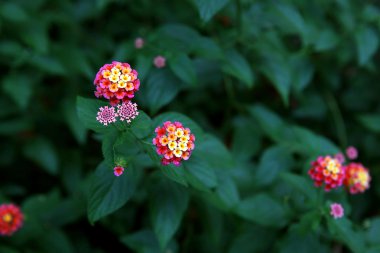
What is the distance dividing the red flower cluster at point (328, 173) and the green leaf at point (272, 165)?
48 cm

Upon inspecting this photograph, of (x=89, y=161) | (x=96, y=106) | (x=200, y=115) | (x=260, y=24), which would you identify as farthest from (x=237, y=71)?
(x=89, y=161)

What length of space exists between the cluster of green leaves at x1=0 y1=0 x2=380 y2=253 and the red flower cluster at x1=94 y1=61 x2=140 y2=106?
0.32ft

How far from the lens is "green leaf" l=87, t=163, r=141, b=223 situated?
5.74ft

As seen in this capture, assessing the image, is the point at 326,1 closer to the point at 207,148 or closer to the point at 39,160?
the point at 207,148

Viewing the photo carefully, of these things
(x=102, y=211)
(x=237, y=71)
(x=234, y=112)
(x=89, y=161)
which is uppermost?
(x=237, y=71)

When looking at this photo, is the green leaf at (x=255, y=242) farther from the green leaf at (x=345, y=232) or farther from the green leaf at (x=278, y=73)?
the green leaf at (x=278, y=73)

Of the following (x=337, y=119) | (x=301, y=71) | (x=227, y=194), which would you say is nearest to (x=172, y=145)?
(x=227, y=194)

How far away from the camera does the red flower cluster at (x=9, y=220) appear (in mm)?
2338

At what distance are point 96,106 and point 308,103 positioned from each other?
2095mm

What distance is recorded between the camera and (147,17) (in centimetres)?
332

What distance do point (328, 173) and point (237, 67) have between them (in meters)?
0.79

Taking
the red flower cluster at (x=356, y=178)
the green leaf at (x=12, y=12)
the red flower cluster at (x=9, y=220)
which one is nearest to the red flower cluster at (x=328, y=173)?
the red flower cluster at (x=356, y=178)

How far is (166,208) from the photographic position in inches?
78.5

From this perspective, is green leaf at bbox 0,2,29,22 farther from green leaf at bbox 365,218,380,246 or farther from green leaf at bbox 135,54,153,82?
green leaf at bbox 365,218,380,246
